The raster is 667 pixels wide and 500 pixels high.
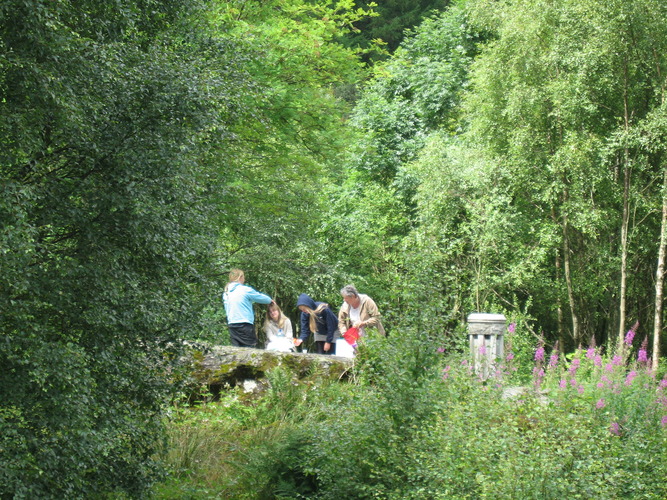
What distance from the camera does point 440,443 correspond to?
19.1 ft

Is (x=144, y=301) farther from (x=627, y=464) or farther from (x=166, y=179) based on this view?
(x=627, y=464)

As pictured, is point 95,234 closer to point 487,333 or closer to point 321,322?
point 487,333

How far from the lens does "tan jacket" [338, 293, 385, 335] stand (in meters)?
10.3

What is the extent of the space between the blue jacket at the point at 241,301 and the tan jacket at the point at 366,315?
43.1 inches

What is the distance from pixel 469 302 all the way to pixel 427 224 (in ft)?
7.58

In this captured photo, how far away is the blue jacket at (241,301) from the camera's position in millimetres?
10969

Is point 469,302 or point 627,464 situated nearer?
point 627,464

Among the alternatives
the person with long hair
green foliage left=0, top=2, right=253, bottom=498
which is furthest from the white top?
green foliage left=0, top=2, right=253, bottom=498

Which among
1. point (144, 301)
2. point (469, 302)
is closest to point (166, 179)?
point (144, 301)

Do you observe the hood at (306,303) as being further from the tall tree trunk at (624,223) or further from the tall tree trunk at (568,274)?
the tall tree trunk at (568,274)

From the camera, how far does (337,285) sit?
20609 mm

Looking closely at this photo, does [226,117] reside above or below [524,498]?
above

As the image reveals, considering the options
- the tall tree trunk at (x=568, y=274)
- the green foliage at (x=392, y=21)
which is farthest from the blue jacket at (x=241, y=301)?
the green foliage at (x=392, y=21)

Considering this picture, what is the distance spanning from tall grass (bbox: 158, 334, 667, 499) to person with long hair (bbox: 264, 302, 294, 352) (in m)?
3.86
